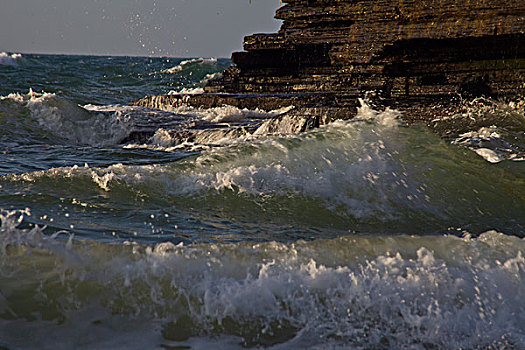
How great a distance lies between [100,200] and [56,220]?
63cm

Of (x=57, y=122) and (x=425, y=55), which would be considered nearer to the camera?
(x=425, y=55)

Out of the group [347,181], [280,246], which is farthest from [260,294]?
[347,181]

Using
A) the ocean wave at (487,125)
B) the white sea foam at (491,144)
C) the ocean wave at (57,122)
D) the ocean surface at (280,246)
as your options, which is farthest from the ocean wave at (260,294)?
the ocean wave at (57,122)

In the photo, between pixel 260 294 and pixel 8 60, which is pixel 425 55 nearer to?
pixel 260 294

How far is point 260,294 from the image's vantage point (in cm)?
270

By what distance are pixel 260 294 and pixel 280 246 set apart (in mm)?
498

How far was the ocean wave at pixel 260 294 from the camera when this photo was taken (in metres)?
2.50

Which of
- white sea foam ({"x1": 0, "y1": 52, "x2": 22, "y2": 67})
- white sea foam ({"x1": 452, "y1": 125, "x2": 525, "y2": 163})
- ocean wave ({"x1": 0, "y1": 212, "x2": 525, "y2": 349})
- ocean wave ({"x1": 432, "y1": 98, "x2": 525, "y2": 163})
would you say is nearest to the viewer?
ocean wave ({"x1": 0, "y1": 212, "x2": 525, "y2": 349})

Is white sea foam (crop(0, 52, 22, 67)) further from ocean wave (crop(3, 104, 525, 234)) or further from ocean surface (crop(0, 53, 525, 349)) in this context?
ocean wave (crop(3, 104, 525, 234))

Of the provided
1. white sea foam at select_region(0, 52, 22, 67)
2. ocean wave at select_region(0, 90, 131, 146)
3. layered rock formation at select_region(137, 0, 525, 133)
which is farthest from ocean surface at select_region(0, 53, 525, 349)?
white sea foam at select_region(0, 52, 22, 67)

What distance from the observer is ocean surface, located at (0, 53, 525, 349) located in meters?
2.54

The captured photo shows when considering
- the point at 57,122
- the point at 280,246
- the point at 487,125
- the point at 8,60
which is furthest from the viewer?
the point at 8,60

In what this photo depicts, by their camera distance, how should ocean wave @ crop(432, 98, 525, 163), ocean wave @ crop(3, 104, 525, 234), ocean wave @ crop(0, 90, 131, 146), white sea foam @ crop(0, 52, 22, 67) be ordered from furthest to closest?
white sea foam @ crop(0, 52, 22, 67)
ocean wave @ crop(0, 90, 131, 146)
ocean wave @ crop(432, 98, 525, 163)
ocean wave @ crop(3, 104, 525, 234)

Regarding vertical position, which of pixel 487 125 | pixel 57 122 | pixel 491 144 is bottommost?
pixel 491 144
